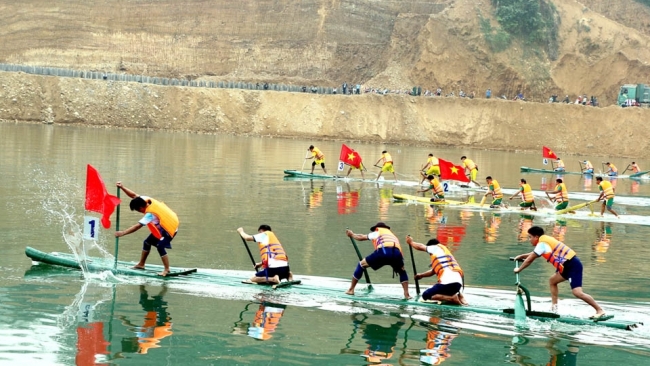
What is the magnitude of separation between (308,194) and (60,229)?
55.4ft

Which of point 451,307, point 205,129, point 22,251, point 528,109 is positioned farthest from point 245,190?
point 528,109

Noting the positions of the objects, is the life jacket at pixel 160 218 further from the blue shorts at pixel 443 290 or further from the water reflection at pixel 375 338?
the blue shorts at pixel 443 290

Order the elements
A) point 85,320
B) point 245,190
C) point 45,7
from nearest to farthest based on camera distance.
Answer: point 85,320 < point 245,190 < point 45,7

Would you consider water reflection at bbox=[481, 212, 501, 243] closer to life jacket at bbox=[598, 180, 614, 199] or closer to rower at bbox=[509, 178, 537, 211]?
rower at bbox=[509, 178, 537, 211]

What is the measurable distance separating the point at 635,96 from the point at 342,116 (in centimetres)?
3330

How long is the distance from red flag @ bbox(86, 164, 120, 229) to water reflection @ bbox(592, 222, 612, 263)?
14564mm

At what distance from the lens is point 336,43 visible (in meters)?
132

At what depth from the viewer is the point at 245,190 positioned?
1699 inches

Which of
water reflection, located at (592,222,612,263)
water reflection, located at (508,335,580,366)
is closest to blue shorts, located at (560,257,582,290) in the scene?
water reflection, located at (508,335,580,366)

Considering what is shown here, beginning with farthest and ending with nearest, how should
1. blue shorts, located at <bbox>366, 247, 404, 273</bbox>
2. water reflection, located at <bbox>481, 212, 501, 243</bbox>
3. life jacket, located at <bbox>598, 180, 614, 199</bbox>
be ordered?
life jacket, located at <bbox>598, 180, 614, 199</bbox> < water reflection, located at <bbox>481, 212, 501, 243</bbox> < blue shorts, located at <bbox>366, 247, 404, 273</bbox>

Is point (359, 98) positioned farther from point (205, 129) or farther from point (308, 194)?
point (308, 194)

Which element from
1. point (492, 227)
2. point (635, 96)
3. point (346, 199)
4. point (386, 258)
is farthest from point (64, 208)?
point (635, 96)

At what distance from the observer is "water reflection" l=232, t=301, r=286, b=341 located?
58.5 feet

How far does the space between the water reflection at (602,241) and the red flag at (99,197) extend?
1456 centimetres
